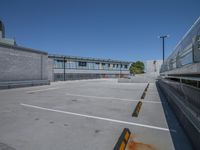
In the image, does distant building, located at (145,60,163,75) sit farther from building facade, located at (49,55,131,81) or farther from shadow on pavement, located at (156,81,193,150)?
shadow on pavement, located at (156,81,193,150)

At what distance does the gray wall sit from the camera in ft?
54.2

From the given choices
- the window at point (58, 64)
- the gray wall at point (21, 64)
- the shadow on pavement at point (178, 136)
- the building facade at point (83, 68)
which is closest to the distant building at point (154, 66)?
the building facade at point (83, 68)

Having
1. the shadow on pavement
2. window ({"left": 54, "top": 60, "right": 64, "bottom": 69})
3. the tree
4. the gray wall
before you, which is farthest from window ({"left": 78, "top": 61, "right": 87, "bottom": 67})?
the shadow on pavement

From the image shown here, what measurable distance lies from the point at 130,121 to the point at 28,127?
10.4ft

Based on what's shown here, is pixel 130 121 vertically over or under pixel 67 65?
under

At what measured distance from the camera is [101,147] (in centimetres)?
314

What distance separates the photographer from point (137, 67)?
7912 cm

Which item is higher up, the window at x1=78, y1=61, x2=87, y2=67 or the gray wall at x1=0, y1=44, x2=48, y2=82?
the window at x1=78, y1=61, x2=87, y2=67

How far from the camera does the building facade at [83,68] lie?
38.6m

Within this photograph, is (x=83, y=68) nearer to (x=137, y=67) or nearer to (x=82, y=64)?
(x=82, y=64)

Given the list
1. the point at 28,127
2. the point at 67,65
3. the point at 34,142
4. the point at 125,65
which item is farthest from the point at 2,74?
the point at 125,65

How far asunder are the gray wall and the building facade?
309 inches

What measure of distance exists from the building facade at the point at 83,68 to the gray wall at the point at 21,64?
786cm

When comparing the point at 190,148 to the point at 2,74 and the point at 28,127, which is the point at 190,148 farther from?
the point at 2,74
